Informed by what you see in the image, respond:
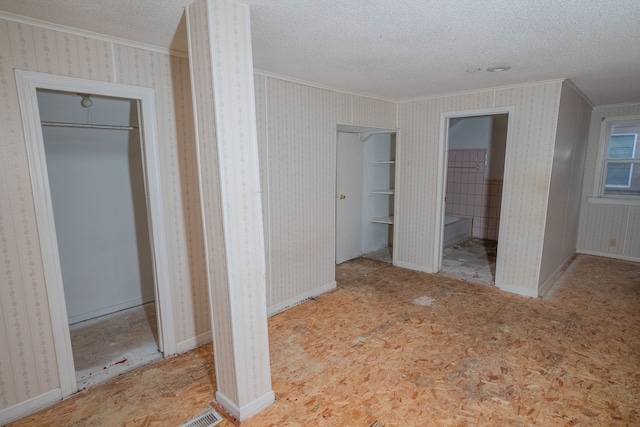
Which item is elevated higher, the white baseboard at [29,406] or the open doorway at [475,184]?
the open doorway at [475,184]

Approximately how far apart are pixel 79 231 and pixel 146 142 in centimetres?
147

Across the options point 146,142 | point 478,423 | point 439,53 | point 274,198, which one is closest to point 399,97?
point 439,53

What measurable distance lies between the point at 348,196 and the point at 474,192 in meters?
2.78

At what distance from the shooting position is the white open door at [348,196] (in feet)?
15.7

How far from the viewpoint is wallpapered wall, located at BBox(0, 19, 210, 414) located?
189 cm

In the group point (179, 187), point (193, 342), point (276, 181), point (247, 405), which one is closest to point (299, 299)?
point (193, 342)

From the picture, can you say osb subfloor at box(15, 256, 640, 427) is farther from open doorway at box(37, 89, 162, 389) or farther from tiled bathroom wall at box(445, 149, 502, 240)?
tiled bathroom wall at box(445, 149, 502, 240)

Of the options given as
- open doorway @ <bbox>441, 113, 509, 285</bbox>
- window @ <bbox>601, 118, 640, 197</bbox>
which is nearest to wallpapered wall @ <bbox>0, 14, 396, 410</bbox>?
open doorway @ <bbox>441, 113, 509, 285</bbox>

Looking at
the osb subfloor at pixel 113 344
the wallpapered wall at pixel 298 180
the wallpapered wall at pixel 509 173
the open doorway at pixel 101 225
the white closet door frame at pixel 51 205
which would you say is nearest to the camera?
the white closet door frame at pixel 51 205

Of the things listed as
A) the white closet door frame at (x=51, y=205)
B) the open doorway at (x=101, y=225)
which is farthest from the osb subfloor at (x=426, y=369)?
the open doorway at (x=101, y=225)

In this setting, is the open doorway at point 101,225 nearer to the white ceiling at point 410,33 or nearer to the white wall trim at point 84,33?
the white wall trim at point 84,33

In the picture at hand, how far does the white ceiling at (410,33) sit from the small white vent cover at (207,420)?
2.29 metres

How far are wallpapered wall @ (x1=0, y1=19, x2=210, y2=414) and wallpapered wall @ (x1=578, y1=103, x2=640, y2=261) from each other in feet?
18.8

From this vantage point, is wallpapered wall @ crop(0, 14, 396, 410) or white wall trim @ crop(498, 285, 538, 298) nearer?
wallpapered wall @ crop(0, 14, 396, 410)
